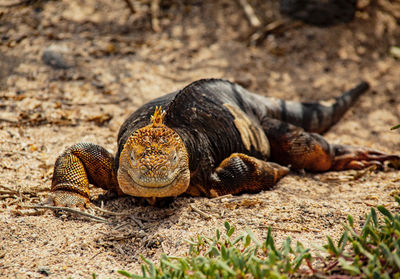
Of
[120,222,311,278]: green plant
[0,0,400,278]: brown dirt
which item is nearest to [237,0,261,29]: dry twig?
[0,0,400,278]: brown dirt

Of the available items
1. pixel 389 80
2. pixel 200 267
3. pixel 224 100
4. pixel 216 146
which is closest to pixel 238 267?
pixel 200 267

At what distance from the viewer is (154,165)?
3207 mm

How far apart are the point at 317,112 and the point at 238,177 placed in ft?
8.56

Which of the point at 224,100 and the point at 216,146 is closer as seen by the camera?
the point at 216,146

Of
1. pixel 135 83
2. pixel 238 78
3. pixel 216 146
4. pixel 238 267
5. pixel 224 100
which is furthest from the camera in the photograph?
pixel 238 78

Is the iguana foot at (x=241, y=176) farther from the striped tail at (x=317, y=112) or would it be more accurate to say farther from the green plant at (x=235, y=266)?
the striped tail at (x=317, y=112)

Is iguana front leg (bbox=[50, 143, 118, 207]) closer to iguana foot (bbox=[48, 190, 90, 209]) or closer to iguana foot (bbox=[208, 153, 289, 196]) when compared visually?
iguana foot (bbox=[48, 190, 90, 209])

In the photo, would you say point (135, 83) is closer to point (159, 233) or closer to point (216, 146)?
point (216, 146)

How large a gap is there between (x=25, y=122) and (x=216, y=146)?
2674 millimetres

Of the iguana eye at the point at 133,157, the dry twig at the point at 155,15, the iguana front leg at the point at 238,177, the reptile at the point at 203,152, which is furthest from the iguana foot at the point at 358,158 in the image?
the dry twig at the point at 155,15

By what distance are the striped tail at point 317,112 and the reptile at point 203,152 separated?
0.02 m

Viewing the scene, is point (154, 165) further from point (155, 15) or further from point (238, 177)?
point (155, 15)

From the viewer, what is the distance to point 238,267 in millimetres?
2293

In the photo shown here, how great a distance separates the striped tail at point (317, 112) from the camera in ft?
19.8
